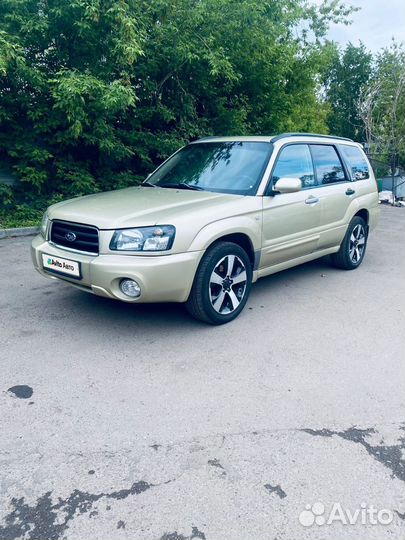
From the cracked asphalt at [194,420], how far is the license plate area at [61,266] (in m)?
0.51

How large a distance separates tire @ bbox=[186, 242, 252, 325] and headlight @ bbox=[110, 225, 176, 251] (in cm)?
46

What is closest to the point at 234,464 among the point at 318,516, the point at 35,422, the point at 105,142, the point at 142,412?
the point at 318,516

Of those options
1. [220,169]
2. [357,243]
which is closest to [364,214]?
[357,243]

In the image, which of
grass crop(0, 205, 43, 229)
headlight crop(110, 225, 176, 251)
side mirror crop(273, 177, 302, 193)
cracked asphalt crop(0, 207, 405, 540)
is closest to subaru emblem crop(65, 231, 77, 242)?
headlight crop(110, 225, 176, 251)

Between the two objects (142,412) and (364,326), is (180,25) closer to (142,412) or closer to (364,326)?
(364,326)

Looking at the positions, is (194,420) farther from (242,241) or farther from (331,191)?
(331,191)

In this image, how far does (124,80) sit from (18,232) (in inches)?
124

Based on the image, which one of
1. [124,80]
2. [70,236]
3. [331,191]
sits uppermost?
[124,80]

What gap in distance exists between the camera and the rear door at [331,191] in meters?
4.89

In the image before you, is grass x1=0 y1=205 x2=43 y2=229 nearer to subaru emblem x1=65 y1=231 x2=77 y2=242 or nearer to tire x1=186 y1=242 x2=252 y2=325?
subaru emblem x1=65 y1=231 x2=77 y2=242

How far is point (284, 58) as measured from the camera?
9.34 metres

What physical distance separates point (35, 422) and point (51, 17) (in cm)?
670

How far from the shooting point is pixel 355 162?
5.68 meters

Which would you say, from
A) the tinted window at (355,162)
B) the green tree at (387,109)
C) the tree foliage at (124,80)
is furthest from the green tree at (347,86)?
the tinted window at (355,162)
